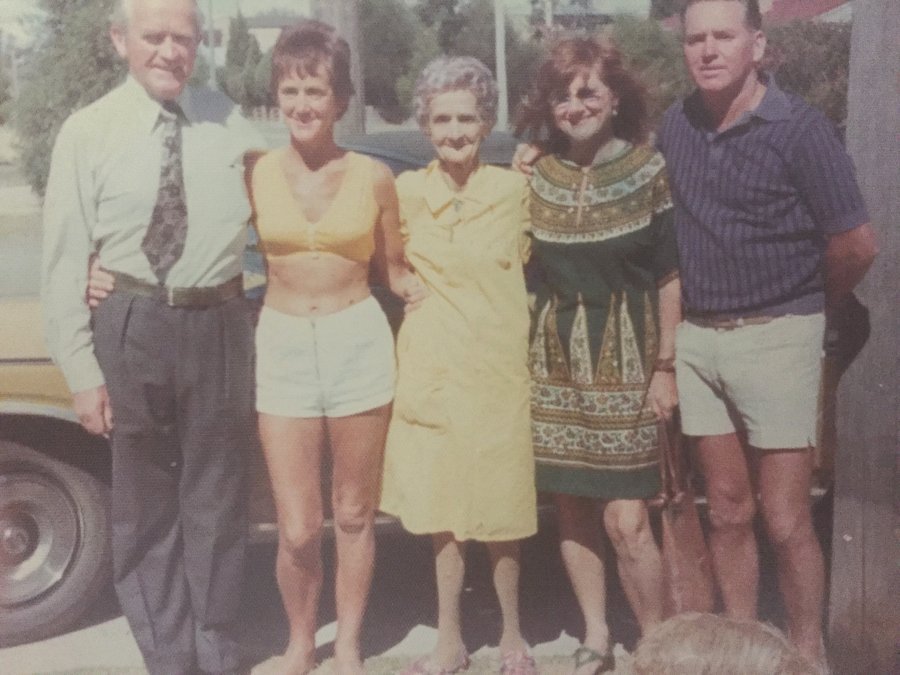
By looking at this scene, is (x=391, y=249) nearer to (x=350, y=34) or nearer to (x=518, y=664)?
(x=350, y=34)

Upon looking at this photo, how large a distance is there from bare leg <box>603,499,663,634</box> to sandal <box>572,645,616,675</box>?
0.52 feet

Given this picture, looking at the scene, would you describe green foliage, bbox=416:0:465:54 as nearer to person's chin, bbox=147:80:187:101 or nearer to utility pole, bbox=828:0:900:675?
person's chin, bbox=147:80:187:101

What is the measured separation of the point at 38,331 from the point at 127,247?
0.49m

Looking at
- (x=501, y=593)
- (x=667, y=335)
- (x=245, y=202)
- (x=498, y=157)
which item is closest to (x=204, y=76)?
(x=245, y=202)

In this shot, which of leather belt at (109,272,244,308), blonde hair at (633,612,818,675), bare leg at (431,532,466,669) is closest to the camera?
blonde hair at (633,612,818,675)

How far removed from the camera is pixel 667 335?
3.09m

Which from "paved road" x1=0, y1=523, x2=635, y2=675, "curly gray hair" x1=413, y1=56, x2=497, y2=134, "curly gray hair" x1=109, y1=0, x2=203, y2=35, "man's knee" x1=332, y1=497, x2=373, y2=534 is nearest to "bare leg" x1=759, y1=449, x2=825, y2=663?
"paved road" x1=0, y1=523, x2=635, y2=675

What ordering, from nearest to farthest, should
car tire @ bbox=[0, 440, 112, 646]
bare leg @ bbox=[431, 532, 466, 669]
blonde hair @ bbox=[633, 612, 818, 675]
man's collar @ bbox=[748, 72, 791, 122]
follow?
1. blonde hair @ bbox=[633, 612, 818, 675]
2. man's collar @ bbox=[748, 72, 791, 122]
3. bare leg @ bbox=[431, 532, 466, 669]
4. car tire @ bbox=[0, 440, 112, 646]

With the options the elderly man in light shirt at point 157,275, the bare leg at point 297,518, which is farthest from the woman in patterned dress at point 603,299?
the elderly man in light shirt at point 157,275

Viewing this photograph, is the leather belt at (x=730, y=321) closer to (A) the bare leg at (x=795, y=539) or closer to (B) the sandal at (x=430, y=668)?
(A) the bare leg at (x=795, y=539)

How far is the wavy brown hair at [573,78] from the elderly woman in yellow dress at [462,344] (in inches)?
4.8

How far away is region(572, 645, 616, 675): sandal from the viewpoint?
329cm

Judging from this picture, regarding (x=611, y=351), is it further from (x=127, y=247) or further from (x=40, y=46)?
(x=40, y=46)

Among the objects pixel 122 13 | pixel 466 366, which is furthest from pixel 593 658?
pixel 122 13
